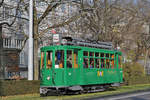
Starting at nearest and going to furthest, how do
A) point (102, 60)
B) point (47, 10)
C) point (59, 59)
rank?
point (59, 59)
point (102, 60)
point (47, 10)

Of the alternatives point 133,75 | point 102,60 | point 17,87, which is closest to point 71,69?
point 102,60

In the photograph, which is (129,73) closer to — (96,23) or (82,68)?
(96,23)

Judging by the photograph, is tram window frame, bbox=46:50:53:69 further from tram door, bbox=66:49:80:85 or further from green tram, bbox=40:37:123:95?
tram door, bbox=66:49:80:85

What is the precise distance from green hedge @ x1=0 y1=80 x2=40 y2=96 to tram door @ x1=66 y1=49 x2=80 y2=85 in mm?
3044

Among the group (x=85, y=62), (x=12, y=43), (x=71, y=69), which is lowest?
(x=71, y=69)

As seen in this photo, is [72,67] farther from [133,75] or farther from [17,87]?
[133,75]

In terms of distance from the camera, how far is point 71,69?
1809cm

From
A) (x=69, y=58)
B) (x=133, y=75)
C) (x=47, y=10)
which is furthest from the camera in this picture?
(x=133, y=75)

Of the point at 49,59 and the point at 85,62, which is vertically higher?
the point at 49,59

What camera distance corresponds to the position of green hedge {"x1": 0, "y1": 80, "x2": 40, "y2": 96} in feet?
60.3

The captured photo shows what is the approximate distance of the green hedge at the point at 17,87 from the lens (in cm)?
1838

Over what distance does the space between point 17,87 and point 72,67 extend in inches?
145

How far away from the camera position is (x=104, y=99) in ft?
53.8

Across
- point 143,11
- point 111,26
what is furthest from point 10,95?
point 143,11
